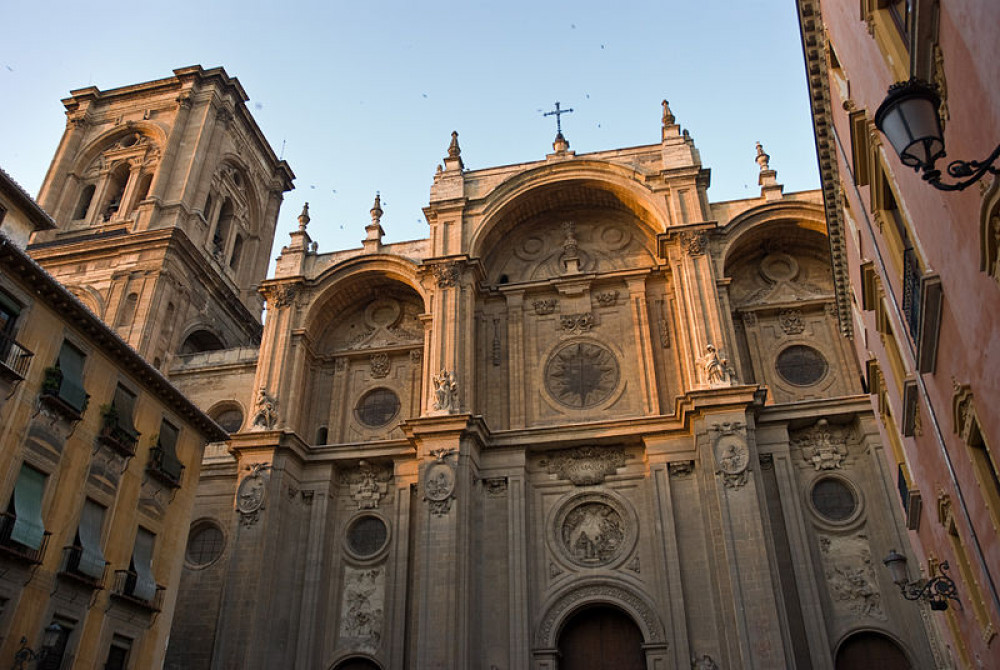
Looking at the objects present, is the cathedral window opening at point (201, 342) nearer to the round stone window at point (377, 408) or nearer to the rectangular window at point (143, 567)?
the round stone window at point (377, 408)

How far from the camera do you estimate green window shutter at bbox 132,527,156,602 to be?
59.3 feet

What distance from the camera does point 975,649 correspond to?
13156 millimetres

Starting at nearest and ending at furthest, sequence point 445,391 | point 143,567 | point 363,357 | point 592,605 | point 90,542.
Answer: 1. point 90,542
2. point 143,567
3. point 592,605
4. point 445,391
5. point 363,357

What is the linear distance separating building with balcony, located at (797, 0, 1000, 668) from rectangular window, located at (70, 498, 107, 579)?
15.5 metres

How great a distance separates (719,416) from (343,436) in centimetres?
1182

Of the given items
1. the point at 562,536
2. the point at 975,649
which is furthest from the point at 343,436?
the point at 975,649

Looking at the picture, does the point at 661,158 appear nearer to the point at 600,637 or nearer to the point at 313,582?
the point at 600,637

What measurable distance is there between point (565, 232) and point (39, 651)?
63.6ft

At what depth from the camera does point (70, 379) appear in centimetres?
1691

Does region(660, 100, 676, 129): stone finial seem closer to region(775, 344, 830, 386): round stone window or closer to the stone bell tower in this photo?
region(775, 344, 830, 386): round stone window

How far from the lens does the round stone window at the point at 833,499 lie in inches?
846

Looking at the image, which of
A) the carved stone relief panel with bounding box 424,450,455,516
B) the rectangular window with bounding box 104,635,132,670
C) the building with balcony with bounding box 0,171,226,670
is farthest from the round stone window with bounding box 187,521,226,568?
the carved stone relief panel with bounding box 424,450,455,516

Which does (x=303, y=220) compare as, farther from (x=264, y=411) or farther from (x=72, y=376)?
(x=72, y=376)

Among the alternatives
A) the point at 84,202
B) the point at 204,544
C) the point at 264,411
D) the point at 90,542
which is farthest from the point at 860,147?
the point at 84,202
